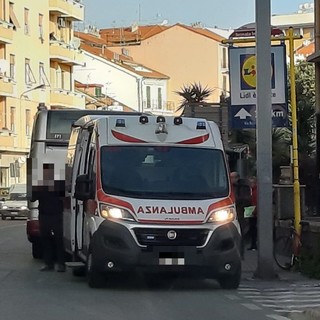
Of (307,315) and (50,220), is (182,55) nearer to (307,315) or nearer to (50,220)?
(50,220)

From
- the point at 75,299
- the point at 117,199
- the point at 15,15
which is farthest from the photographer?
the point at 15,15

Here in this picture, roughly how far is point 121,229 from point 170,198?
2.97 feet

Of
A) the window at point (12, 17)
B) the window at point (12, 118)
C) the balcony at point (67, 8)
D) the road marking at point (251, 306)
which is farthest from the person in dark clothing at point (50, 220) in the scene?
the balcony at point (67, 8)

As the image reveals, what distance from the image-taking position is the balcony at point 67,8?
69.2m

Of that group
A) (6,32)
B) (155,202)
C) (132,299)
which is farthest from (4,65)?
(132,299)

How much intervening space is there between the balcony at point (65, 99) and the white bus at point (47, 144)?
46.6 meters

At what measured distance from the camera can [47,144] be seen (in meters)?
20.6

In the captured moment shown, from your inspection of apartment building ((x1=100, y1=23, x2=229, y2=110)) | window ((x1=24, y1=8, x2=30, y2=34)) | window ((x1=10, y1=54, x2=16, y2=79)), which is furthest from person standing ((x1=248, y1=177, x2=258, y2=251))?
apartment building ((x1=100, y1=23, x2=229, y2=110))

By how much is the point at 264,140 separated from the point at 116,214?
378cm

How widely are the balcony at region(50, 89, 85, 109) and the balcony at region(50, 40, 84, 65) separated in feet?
7.69

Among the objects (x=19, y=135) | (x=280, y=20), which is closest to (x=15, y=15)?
(x=19, y=135)

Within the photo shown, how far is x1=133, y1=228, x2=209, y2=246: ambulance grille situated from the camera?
1441 centimetres

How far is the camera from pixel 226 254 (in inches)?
580

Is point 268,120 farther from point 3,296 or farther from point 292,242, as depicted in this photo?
point 3,296
